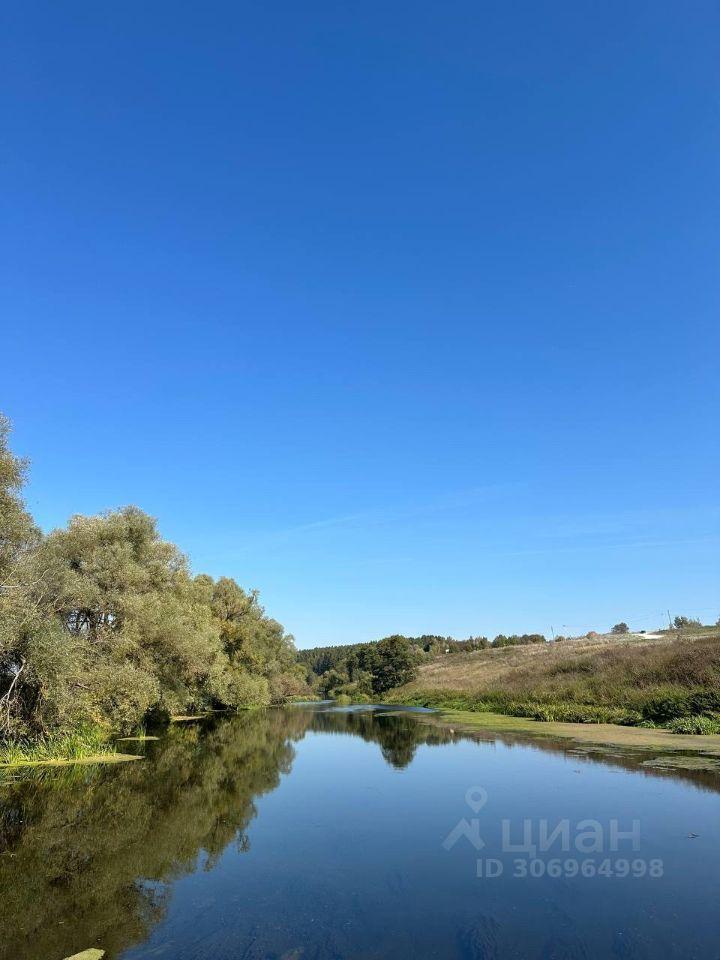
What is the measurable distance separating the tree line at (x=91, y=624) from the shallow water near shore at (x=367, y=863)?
3248mm

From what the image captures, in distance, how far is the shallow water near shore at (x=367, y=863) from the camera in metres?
7.74

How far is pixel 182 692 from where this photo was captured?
3378 centimetres

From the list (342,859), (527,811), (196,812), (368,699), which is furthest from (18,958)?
(368,699)

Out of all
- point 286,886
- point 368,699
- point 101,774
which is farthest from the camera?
point 368,699

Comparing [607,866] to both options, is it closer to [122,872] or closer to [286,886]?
[286,886]

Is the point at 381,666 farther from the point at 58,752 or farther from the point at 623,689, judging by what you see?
the point at 58,752

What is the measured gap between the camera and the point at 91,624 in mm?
30656

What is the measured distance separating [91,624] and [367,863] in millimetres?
24150

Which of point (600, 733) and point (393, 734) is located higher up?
point (600, 733)

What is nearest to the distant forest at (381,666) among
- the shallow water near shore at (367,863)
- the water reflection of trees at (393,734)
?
the water reflection of trees at (393,734)

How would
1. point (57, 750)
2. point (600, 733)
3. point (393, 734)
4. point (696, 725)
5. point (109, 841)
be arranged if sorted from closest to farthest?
point (109, 841) → point (57, 750) → point (696, 725) → point (600, 733) → point (393, 734)

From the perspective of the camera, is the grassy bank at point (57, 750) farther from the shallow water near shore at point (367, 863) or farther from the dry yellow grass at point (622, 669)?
the dry yellow grass at point (622, 669)

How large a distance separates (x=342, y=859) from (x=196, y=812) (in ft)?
18.7

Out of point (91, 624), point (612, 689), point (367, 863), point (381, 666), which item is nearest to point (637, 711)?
point (612, 689)
